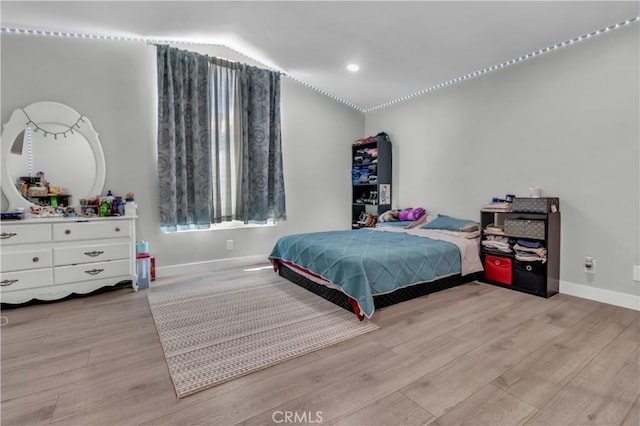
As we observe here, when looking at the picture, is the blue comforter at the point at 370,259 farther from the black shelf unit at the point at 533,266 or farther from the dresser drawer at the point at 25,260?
the dresser drawer at the point at 25,260

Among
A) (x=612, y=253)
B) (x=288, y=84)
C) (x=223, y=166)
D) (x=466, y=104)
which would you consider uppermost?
(x=288, y=84)

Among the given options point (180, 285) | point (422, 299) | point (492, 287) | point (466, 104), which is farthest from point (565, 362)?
point (180, 285)

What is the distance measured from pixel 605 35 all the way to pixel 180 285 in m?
4.93

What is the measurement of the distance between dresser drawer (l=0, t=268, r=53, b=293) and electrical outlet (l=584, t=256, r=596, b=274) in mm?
5088

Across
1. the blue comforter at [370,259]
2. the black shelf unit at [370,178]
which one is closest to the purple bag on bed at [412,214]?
the black shelf unit at [370,178]

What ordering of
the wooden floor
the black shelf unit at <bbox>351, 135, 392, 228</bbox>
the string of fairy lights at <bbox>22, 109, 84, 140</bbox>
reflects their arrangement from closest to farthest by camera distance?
the wooden floor, the string of fairy lights at <bbox>22, 109, 84, 140</bbox>, the black shelf unit at <bbox>351, 135, 392, 228</bbox>

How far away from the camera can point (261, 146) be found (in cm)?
444

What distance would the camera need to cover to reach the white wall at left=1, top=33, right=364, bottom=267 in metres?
3.21

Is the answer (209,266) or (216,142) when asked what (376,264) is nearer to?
(209,266)

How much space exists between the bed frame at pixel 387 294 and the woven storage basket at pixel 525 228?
0.64m

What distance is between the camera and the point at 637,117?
8.84ft

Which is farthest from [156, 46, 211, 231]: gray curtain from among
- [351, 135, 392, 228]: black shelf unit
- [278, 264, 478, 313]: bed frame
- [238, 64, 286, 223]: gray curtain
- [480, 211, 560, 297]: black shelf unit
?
[480, 211, 560, 297]: black shelf unit

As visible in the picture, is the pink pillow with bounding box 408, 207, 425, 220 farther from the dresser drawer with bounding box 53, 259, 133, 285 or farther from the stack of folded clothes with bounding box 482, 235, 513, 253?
the dresser drawer with bounding box 53, 259, 133, 285

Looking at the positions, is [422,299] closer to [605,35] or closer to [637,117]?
[637,117]
